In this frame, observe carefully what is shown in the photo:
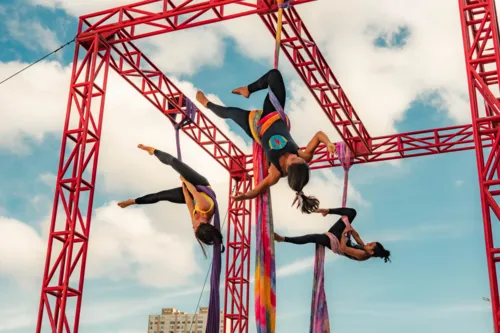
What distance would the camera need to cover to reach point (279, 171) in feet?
25.4

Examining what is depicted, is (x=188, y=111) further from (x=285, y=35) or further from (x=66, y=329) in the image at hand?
(x=66, y=329)

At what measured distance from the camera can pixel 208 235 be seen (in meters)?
8.42

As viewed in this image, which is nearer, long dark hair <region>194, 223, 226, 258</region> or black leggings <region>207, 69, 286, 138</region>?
black leggings <region>207, 69, 286, 138</region>

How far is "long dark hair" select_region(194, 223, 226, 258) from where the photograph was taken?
8430 millimetres

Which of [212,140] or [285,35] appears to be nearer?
[285,35]

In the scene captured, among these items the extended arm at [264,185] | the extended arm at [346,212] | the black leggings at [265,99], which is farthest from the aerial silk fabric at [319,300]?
the black leggings at [265,99]

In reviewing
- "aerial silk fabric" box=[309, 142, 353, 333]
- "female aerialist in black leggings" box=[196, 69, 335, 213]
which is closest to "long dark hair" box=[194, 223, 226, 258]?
"female aerialist in black leggings" box=[196, 69, 335, 213]

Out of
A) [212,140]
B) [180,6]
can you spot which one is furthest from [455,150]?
[180,6]

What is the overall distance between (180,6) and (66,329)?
16.1 ft

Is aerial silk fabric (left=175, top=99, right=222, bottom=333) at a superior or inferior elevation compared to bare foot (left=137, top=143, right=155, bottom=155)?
inferior

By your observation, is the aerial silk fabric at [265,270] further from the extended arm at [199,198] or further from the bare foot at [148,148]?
the bare foot at [148,148]

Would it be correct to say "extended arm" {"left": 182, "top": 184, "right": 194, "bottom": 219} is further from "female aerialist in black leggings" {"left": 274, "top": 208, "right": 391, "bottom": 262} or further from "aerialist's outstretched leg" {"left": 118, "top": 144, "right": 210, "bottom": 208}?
"female aerialist in black leggings" {"left": 274, "top": 208, "right": 391, "bottom": 262}

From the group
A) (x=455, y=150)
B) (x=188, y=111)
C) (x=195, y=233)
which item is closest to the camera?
(x=195, y=233)

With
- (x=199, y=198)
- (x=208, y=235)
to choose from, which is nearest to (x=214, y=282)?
(x=208, y=235)
